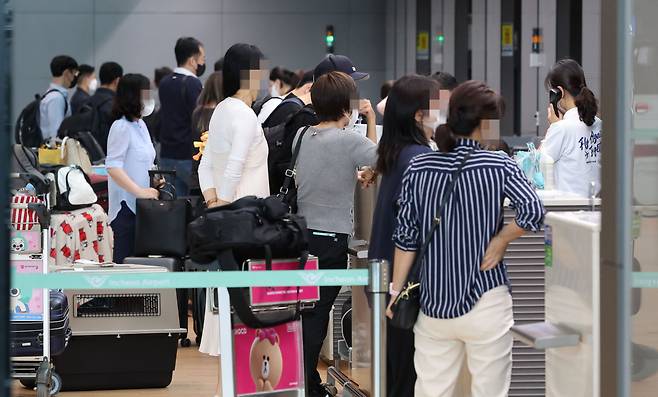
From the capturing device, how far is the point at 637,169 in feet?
11.0

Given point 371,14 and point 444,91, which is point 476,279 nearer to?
point 444,91

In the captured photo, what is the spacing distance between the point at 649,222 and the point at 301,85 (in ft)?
11.5

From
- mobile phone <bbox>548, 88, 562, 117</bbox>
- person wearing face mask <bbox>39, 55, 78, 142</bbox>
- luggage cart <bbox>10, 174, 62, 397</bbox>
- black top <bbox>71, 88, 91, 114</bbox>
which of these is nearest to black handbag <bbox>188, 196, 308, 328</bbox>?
luggage cart <bbox>10, 174, 62, 397</bbox>

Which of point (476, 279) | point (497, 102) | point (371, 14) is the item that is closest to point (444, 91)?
point (497, 102)

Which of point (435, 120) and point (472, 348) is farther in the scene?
point (435, 120)

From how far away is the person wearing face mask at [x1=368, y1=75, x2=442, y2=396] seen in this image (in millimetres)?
4430

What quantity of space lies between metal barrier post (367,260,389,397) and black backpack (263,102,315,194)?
1.77 meters

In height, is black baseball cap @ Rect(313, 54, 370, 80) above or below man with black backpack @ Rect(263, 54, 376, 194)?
above

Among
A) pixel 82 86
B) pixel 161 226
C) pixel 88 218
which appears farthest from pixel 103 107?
pixel 161 226

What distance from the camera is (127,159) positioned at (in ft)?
23.3

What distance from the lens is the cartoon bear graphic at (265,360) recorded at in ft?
15.0

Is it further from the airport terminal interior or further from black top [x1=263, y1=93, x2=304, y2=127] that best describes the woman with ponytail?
black top [x1=263, y1=93, x2=304, y2=127]

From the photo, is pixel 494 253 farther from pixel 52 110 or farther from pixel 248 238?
pixel 52 110

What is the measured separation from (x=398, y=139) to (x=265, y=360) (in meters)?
0.90
